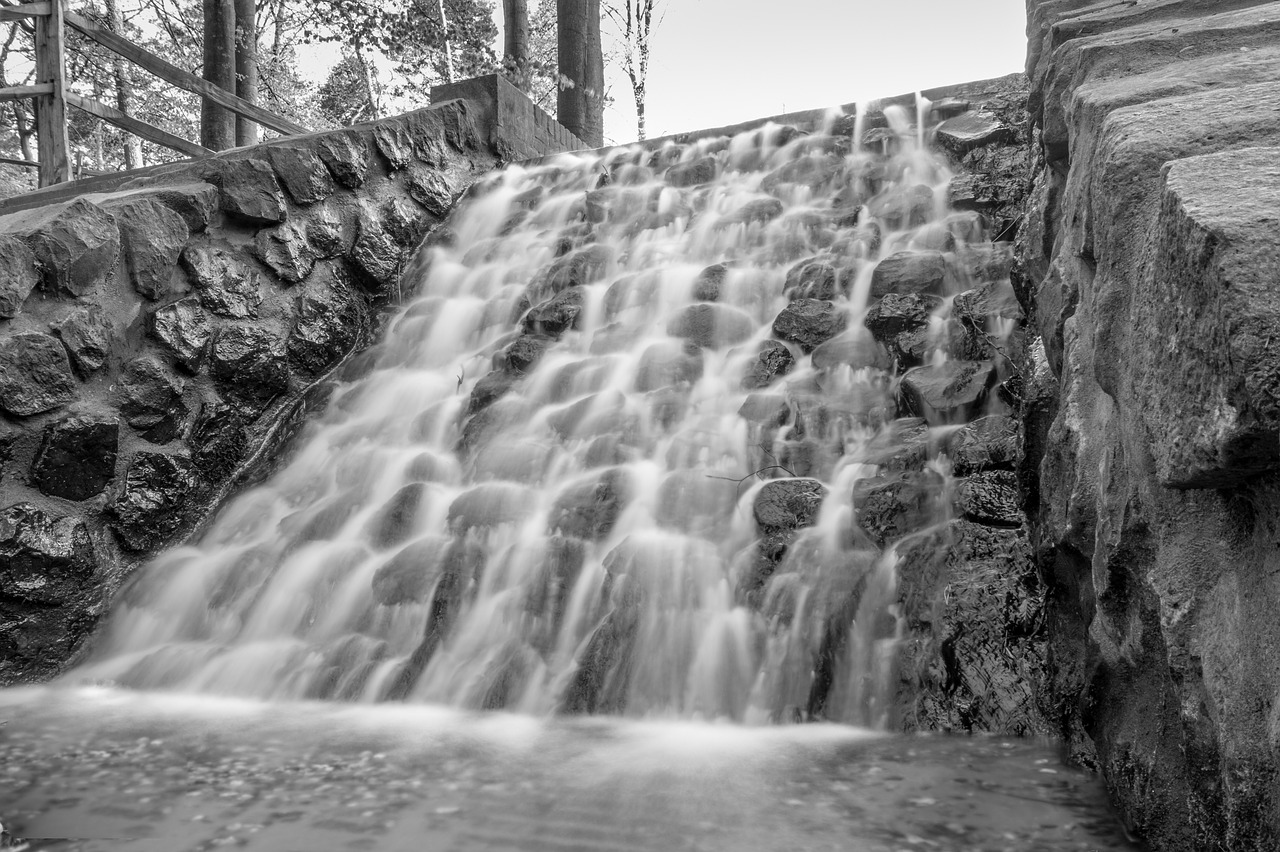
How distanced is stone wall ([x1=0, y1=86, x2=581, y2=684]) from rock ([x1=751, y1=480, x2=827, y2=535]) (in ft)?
10.1

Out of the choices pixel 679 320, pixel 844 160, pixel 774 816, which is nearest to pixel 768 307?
pixel 679 320

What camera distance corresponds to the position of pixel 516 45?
1185 centimetres

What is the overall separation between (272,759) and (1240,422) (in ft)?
8.53

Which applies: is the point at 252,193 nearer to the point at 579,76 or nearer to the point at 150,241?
the point at 150,241

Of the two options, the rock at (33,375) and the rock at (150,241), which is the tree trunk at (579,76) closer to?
the rock at (150,241)

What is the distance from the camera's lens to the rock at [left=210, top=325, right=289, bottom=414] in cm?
531

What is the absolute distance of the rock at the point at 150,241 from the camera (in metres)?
4.96

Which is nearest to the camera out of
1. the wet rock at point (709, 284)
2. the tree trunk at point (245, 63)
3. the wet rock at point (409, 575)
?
the wet rock at point (409, 575)

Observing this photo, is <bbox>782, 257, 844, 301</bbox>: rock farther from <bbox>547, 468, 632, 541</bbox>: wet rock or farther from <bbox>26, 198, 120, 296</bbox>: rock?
<bbox>26, 198, 120, 296</bbox>: rock

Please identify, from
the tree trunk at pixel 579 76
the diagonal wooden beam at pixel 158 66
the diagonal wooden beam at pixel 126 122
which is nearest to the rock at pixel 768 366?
the diagonal wooden beam at pixel 126 122

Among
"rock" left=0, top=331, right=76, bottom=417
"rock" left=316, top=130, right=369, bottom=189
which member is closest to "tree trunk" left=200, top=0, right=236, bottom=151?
"rock" left=316, top=130, right=369, bottom=189

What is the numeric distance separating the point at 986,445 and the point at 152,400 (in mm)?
4107

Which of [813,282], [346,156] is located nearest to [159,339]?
[346,156]

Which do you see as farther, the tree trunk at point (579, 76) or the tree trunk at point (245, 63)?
the tree trunk at point (245, 63)
